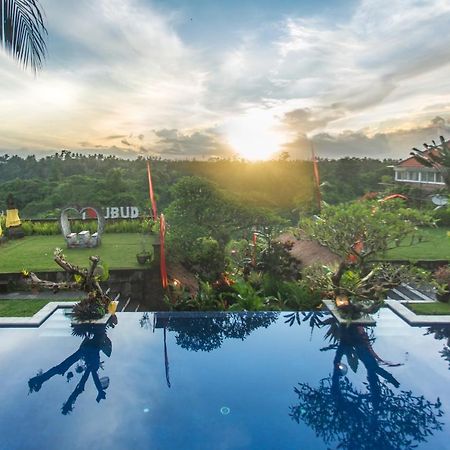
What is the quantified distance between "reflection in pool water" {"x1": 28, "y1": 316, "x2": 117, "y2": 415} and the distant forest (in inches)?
456

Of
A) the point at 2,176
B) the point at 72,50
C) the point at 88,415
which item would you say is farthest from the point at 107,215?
the point at 2,176

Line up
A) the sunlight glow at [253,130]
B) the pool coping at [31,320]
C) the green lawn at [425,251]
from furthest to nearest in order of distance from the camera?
the sunlight glow at [253,130] < the green lawn at [425,251] < the pool coping at [31,320]


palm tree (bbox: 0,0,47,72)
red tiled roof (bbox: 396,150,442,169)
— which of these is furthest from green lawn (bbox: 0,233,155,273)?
red tiled roof (bbox: 396,150,442,169)

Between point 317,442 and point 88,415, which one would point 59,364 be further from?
point 317,442

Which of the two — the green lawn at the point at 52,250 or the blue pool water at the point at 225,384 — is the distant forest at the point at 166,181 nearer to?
the green lawn at the point at 52,250

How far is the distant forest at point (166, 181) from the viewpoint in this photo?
21047 mm

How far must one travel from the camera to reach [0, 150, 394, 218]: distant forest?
21.0 meters

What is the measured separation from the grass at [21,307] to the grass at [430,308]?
9.02 m

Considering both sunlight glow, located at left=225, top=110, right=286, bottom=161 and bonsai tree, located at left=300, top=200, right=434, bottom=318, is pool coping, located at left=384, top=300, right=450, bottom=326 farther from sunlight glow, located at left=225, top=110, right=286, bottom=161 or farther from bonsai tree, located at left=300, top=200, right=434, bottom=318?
sunlight glow, located at left=225, top=110, right=286, bottom=161

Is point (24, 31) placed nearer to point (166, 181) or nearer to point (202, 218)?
point (202, 218)

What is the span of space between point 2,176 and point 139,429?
136 ft

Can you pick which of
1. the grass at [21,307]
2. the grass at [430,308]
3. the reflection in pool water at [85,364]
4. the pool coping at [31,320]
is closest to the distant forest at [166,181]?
the grass at [430,308]

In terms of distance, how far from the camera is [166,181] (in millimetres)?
28766

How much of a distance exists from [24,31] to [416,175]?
30298 millimetres
